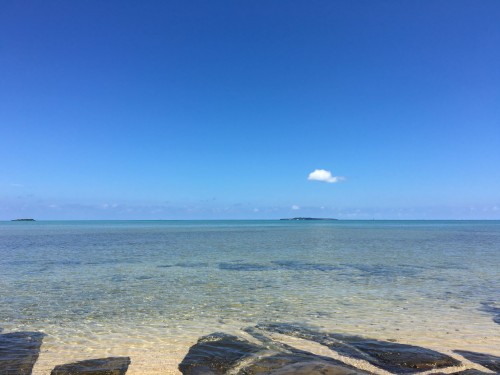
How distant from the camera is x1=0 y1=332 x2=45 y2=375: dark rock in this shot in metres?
9.58

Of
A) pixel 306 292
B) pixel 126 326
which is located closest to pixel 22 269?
pixel 126 326

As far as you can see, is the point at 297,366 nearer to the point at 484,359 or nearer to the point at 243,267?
the point at 484,359

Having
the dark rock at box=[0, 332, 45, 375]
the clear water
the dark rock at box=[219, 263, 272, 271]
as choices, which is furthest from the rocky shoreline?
the dark rock at box=[219, 263, 272, 271]

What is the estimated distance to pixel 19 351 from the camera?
36.0 feet

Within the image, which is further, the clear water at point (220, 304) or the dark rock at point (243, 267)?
the dark rock at point (243, 267)

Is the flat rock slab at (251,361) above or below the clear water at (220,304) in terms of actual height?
above

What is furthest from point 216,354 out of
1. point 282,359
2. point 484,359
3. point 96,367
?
point 484,359

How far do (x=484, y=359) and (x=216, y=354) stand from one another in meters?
7.29

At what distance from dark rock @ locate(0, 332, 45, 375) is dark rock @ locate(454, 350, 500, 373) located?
454 inches

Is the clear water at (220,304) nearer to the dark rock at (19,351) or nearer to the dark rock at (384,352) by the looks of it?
the dark rock at (19,351)

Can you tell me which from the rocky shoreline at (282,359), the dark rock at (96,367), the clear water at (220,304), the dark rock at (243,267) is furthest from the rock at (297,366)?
the dark rock at (243,267)

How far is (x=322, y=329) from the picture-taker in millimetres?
13359

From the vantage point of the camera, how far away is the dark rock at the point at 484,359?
379 inches

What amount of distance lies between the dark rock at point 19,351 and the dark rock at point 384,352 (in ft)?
24.8
